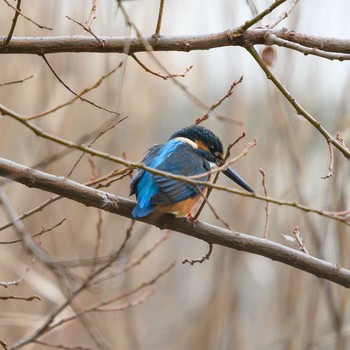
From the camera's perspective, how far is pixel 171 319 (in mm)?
5168

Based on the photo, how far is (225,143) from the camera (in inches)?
160

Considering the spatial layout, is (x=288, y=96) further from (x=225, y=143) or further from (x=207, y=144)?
(x=225, y=143)

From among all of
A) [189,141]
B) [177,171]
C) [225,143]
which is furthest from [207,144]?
[225,143]

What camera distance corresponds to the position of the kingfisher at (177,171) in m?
2.09

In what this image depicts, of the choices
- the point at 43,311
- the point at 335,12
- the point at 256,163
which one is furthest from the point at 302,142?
the point at 43,311

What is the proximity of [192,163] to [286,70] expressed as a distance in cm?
135

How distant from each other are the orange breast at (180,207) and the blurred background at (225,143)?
1.11 metres

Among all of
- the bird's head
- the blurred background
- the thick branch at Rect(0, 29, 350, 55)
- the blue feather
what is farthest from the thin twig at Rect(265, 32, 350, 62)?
the blurred background

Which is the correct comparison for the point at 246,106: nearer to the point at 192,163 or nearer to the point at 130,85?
the point at 130,85

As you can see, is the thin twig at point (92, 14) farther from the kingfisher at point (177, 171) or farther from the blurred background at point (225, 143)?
the blurred background at point (225, 143)

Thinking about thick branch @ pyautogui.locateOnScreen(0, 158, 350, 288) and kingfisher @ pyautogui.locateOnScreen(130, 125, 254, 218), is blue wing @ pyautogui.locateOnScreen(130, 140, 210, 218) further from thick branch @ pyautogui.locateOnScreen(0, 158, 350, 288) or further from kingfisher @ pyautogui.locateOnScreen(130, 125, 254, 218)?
thick branch @ pyautogui.locateOnScreen(0, 158, 350, 288)

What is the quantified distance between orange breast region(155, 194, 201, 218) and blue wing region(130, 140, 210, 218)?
20 mm

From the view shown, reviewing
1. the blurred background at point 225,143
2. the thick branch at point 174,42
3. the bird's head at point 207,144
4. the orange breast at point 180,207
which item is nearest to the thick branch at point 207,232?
the orange breast at point 180,207

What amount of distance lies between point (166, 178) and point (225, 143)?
75.4 inches
